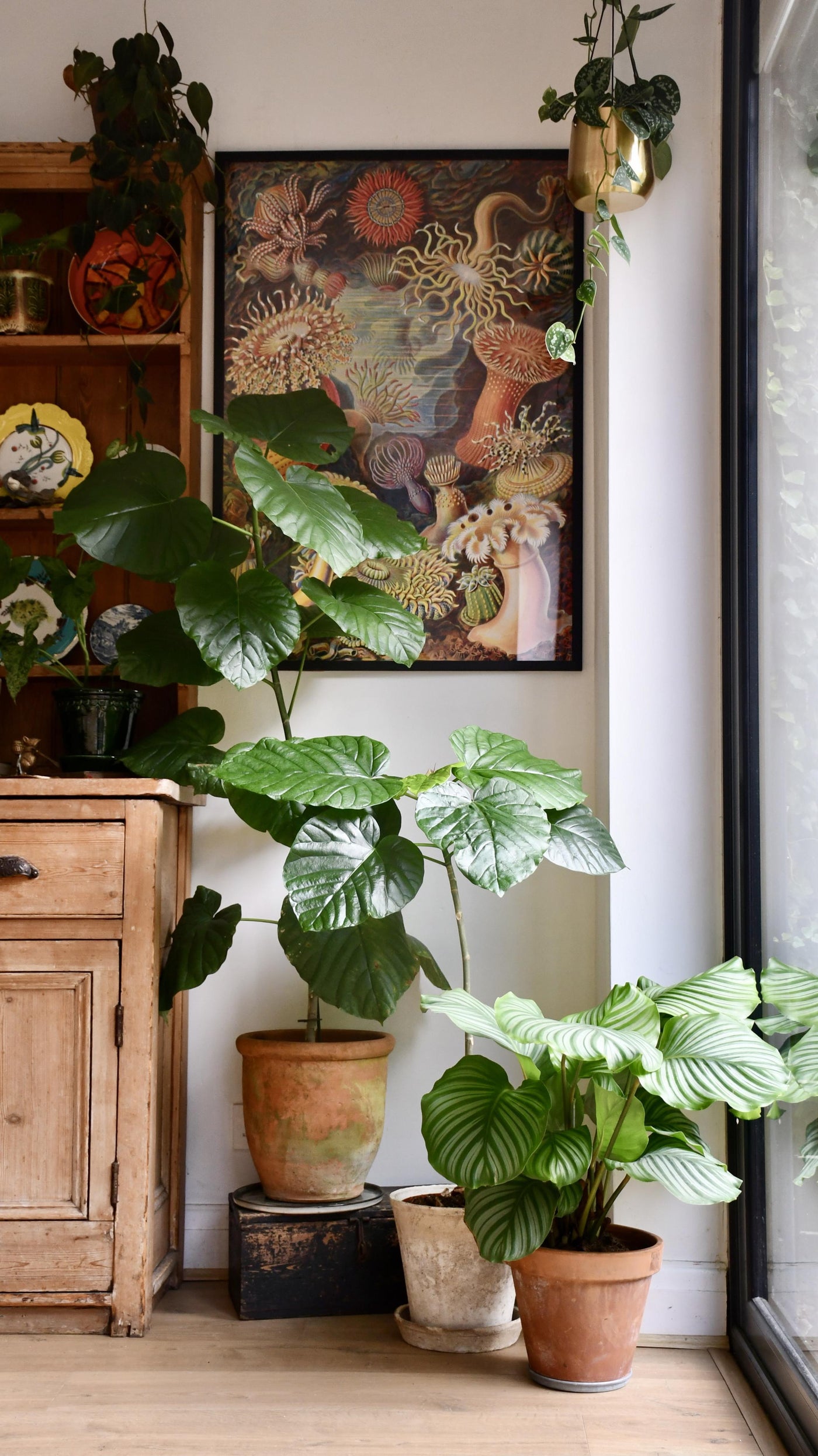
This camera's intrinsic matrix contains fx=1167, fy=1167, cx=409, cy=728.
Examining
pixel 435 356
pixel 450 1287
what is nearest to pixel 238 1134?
pixel 450 1287

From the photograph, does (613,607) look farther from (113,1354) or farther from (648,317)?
(113,1354)

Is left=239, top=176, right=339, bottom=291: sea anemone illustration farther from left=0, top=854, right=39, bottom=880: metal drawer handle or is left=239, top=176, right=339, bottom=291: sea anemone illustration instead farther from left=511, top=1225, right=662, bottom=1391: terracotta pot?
left=511, top=1225, right=662, bottom=1391: terracotta pot

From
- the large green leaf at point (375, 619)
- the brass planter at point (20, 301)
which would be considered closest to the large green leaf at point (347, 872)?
the large green leaf at point (375, 619)

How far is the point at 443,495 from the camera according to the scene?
96.0 inches

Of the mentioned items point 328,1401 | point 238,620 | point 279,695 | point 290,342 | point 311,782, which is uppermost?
point 290,342

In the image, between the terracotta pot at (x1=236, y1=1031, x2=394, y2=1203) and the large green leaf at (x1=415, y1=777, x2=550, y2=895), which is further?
the terracotta pot at (x1=236, y1=1031, x2=394, y2=1203)

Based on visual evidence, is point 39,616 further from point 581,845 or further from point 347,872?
point 581,845

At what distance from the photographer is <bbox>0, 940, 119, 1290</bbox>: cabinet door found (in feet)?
6.27

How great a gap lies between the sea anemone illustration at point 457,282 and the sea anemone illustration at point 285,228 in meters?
0.16

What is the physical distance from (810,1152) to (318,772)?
0.87 meters

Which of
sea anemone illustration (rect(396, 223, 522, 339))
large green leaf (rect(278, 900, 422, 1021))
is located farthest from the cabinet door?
sea anemone illustration (rect(396, 223, 522, 339))

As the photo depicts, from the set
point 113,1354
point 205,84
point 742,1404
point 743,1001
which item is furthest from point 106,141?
point 742,1404

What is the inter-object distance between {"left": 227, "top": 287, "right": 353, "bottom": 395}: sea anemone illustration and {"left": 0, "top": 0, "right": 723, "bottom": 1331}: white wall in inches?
14.1

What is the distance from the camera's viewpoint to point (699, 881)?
2084 mm
